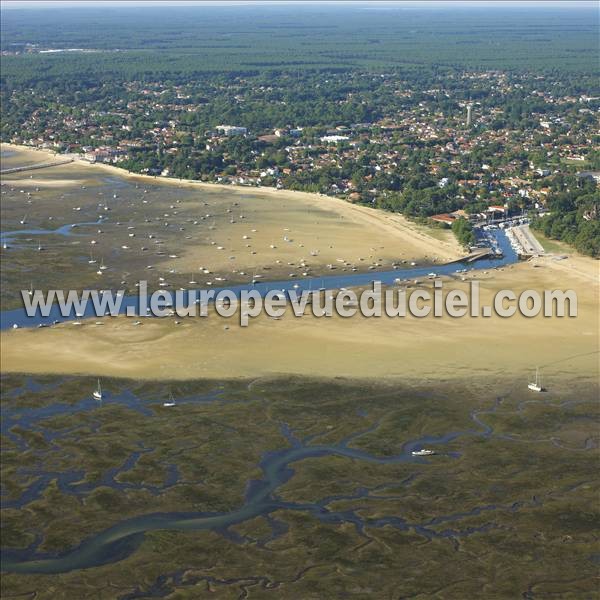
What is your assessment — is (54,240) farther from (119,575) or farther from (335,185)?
(119,575)

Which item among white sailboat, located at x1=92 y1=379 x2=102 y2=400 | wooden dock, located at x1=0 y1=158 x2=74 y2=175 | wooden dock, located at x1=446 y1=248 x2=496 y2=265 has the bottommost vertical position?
wooden dock, located at x1=0 y1=158 x2=74 y2=175

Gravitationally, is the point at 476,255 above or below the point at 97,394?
below

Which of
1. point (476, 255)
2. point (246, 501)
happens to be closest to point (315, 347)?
point (246, 501)

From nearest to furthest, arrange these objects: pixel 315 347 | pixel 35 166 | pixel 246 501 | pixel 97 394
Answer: pixel 246 501 → pixel 97 394 → pixel 315 347 → pixel 35 166

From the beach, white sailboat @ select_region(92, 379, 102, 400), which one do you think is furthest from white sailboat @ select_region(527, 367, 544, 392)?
white sailboat @ select_region(92, 379, 102, 400)

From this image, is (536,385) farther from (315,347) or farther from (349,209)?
(349,209)

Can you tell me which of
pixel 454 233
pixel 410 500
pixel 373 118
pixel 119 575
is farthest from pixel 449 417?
pixel 373 118

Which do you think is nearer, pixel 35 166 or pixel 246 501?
pixel 246 501

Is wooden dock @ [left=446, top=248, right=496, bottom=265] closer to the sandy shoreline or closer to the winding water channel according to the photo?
the sandy shoreline

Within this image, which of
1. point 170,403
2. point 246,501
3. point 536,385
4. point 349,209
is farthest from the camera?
point 349,209

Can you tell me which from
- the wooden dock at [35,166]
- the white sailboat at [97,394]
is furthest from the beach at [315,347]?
the wooden dock at [35,166]

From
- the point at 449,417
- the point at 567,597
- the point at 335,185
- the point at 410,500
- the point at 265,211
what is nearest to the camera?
the point at 567,597
